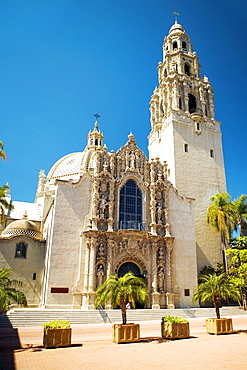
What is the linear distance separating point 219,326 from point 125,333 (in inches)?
205

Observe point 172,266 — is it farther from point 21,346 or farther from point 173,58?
point 173,58

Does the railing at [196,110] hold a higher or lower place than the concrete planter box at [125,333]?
higher

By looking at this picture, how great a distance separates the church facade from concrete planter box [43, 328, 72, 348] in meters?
13.7

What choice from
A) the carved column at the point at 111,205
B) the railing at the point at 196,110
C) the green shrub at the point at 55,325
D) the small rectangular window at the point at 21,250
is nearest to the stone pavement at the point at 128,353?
the green shrub at the point at 55,325

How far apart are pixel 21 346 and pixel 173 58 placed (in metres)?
44.5

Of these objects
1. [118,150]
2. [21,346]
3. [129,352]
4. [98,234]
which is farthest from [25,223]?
[129,352]

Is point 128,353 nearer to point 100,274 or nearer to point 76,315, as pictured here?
point 76,315

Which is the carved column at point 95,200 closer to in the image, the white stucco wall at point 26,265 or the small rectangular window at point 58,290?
the small rectangular window at point 58,290

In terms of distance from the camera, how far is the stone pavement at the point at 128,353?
9.12 meters

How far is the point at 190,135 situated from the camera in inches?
1585

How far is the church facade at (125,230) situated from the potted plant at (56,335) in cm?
1369

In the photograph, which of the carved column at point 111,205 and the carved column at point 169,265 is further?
the carved column at point 169,265

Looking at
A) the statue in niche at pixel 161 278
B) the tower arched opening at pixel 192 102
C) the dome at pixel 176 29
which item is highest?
the dome at pixel 176 29

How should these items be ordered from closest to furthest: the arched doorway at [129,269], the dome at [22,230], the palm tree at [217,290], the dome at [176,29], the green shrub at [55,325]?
the green shrub at [55,325]
the palm tree at [217,290]
the arched doorway at [129,269]
the dome at [22,230]
the dome at [176,29]
